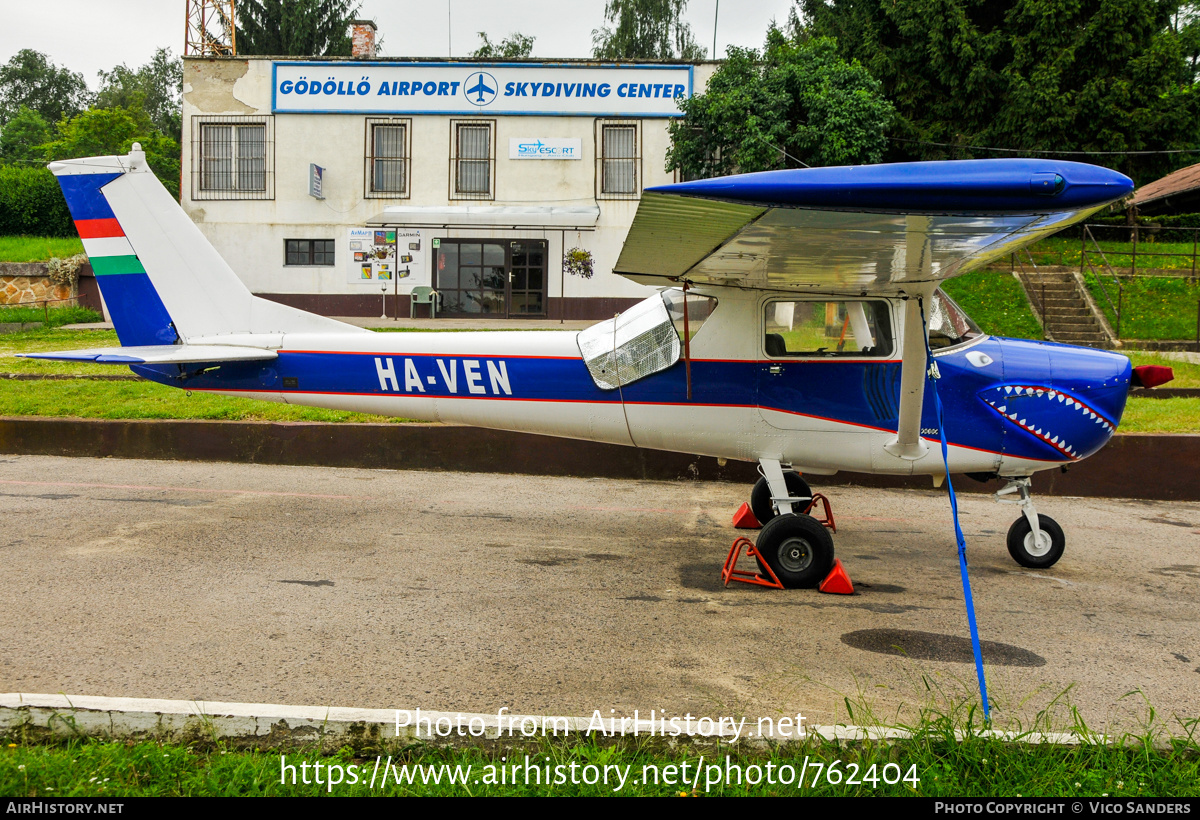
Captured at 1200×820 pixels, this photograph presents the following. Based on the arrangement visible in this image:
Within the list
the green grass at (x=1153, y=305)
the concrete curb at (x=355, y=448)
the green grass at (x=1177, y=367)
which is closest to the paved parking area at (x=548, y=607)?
the concrete curb at (x=355, y=448)

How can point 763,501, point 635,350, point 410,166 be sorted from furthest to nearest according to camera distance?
point 410,166 → point 763,501 → point 635,350

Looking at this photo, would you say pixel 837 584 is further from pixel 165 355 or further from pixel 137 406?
pixel 137 406

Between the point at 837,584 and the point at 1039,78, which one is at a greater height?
the point at 1039,78

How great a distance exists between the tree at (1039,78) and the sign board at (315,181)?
1768 centimetres

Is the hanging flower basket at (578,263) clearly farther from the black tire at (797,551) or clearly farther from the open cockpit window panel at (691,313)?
the black tire at (797,551)

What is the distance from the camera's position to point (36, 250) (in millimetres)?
26969

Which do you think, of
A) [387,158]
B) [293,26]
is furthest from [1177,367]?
[293,26]

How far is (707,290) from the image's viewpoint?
6016 mm

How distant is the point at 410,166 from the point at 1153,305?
2010 cm

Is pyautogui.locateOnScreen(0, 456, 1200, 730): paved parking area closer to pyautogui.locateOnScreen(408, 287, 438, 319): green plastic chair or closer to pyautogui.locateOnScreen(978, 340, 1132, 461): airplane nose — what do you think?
pyautogui.locateOnScreen(978, 340, 1132, 461): airplane nose

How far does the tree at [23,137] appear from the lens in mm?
63594

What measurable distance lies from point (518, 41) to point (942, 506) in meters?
47.8

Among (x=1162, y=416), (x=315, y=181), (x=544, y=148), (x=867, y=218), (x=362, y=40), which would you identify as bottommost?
(x=1162, y=416)
